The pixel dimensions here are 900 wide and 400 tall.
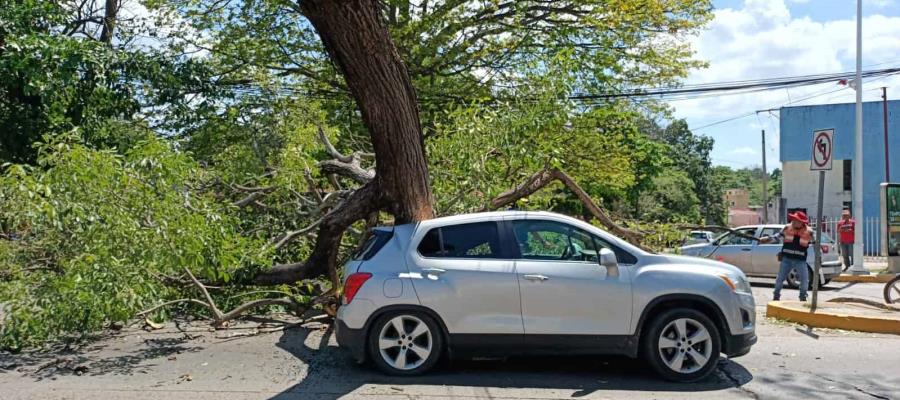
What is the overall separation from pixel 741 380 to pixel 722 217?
202ft

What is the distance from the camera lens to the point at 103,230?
725 cm

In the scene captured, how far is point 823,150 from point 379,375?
22.2ft

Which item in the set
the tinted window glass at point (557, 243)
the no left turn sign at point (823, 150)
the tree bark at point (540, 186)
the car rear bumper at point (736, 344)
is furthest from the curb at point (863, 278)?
the tinted window glass at point (557, 243)

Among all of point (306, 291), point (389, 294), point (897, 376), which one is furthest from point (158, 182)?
point (897, 376)

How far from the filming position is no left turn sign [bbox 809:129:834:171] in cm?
949

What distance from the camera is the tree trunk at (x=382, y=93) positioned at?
7504mm

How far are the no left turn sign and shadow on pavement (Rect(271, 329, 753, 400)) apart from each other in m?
3.71

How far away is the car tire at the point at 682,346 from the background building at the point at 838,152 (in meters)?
27.9

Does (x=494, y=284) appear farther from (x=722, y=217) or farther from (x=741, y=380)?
(x=722, y=217)

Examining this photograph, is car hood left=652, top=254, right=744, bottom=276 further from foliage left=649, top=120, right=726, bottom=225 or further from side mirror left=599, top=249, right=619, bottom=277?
foliage left=649, top=120, right=726, bottom=225

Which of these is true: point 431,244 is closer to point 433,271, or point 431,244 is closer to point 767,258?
point 433,271

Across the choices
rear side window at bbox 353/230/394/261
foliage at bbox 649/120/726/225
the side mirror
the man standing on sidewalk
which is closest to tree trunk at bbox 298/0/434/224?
rear side window at bbox 353/230/394/261

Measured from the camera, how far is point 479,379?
670 cm

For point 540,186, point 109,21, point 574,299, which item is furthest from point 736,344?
point 109,21
